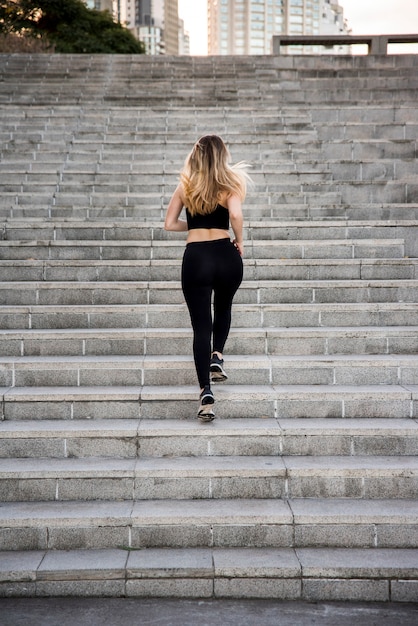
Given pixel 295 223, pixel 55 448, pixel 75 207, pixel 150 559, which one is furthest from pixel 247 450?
pixel 75 207

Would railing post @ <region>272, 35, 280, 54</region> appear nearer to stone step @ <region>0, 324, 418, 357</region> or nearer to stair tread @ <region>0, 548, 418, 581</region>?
stone step @ <region>0, 324, 418, 357</region>

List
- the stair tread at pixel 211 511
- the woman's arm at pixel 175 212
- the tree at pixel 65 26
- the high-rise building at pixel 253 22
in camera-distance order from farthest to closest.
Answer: the high-rise building at pixel 253 22 → the tree at pixel 65 26 → the woman's arm at pixel 175 212 → the stair tread at pixel 211 511

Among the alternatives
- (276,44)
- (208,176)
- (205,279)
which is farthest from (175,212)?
(276,44)

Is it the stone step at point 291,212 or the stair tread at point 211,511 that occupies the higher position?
the stone step at point 291,212

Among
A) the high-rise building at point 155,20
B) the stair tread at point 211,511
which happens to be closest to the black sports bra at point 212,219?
the stair tread at point 211,511

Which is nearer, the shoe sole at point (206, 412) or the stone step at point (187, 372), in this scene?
the shoe sole at point (206, 412)

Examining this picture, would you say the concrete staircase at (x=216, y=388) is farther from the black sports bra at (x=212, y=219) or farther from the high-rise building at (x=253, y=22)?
the high-rise building at (x=253, y=22)

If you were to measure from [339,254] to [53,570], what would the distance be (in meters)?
4.38

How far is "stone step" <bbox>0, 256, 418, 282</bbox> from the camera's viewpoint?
6.24 meters

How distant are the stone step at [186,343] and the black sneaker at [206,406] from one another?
3.05 feet

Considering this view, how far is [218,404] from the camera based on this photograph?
456 cm

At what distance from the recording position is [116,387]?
4.82 metres

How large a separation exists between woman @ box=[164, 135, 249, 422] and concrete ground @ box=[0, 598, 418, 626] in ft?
4.41

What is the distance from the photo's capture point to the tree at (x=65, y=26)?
71.1ft
